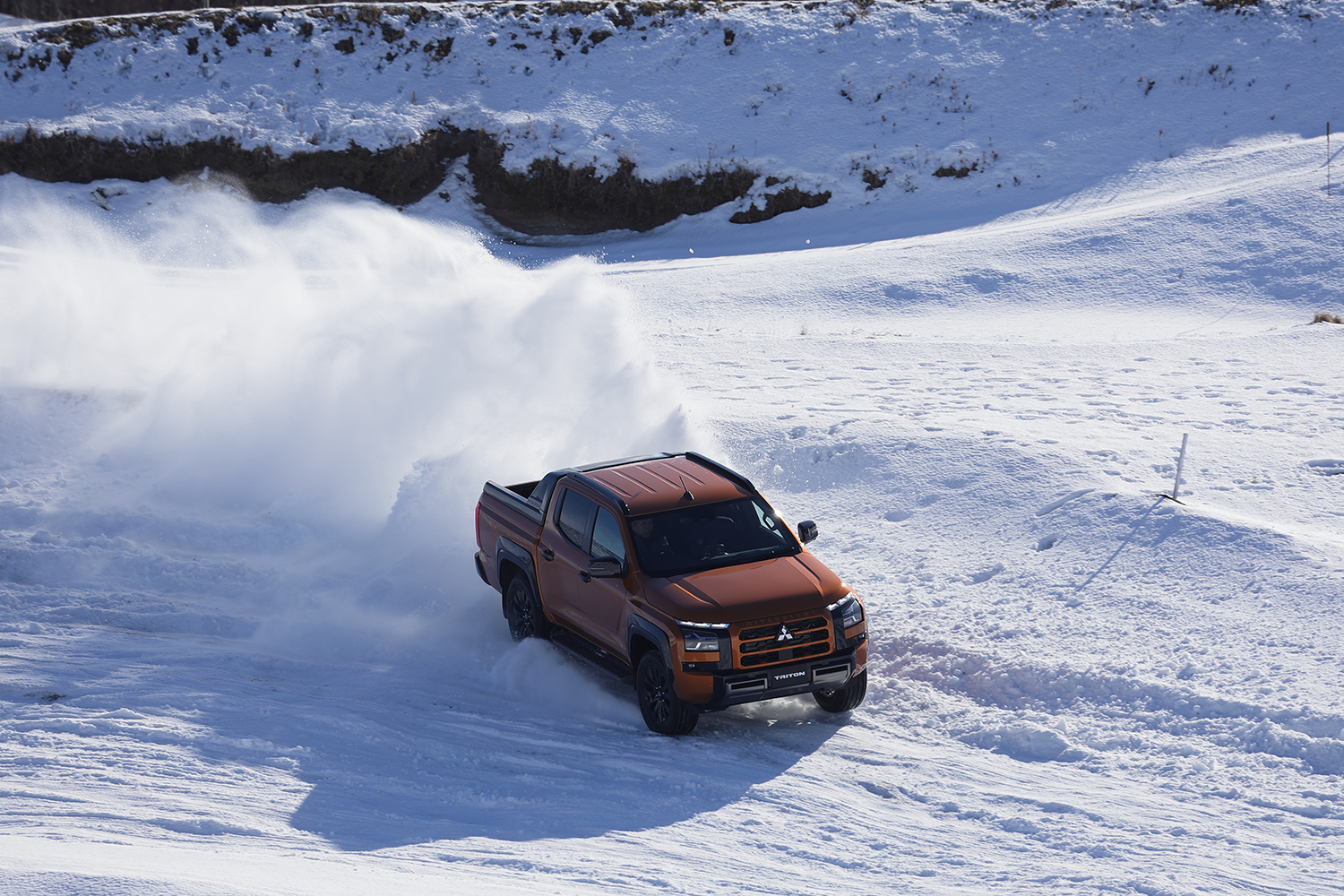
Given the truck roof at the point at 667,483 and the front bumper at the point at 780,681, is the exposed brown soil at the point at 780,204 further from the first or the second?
the front bumper at the point at 780,681

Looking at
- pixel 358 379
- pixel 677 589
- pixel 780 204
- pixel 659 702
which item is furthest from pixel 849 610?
pixel 780 204

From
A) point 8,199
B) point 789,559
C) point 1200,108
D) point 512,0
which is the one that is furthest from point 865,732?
point 512,0

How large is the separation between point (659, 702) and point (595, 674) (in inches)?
51.3

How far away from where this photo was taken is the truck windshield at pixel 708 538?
8844 mm

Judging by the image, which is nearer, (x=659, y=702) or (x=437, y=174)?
(x=659, y=702)

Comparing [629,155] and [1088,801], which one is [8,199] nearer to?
[629,155]

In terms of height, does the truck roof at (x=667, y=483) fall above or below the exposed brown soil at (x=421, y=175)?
below

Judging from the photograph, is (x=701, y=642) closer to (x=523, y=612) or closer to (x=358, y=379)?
(x=523, y=612)

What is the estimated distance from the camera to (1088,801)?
7387mm

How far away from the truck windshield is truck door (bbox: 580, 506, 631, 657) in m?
0.21

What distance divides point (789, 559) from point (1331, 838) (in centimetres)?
385

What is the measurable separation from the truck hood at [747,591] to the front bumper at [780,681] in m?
0.38

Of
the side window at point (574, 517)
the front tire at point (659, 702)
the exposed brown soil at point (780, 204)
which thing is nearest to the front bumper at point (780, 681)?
the front tire at point (659, 702)

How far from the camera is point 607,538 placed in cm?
916
